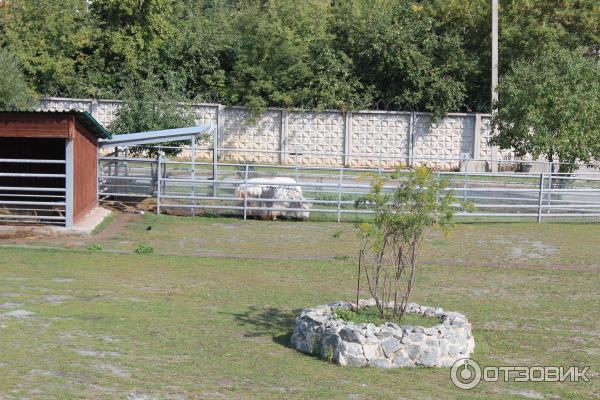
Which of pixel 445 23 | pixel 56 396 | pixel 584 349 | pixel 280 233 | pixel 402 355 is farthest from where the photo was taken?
pixel 445 23

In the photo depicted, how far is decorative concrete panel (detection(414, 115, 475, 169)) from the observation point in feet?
113

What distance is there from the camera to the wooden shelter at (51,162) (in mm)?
17453

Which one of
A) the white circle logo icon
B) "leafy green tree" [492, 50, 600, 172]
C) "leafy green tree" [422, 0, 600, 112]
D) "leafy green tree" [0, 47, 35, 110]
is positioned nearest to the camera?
the white circle logo icon

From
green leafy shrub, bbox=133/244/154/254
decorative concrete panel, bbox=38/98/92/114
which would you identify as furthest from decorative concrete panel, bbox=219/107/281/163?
green leafy shrub, bbox=133/244/154/254

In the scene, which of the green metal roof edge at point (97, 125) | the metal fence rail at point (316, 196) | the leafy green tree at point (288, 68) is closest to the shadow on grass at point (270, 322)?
the green metal roof edge at point (97, 125)

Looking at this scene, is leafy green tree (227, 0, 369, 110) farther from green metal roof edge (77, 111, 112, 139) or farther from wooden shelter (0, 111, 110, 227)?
wooden shelter (0, 111, 110, 227)

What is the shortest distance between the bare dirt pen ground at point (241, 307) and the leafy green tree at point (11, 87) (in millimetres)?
11810

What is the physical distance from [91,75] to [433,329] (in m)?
27.8

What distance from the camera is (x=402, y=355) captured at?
9.29m

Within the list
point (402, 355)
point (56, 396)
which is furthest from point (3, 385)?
point (402, 355)

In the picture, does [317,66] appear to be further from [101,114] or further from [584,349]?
[584,349]

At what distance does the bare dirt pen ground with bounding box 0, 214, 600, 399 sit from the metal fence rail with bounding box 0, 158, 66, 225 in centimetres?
115

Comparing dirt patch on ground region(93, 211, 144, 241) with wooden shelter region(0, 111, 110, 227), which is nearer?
wooden shelter region(0, 111, 110, 227)

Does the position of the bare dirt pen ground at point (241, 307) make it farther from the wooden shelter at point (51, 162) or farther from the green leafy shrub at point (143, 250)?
the wooden shelter at point (51, 162)
